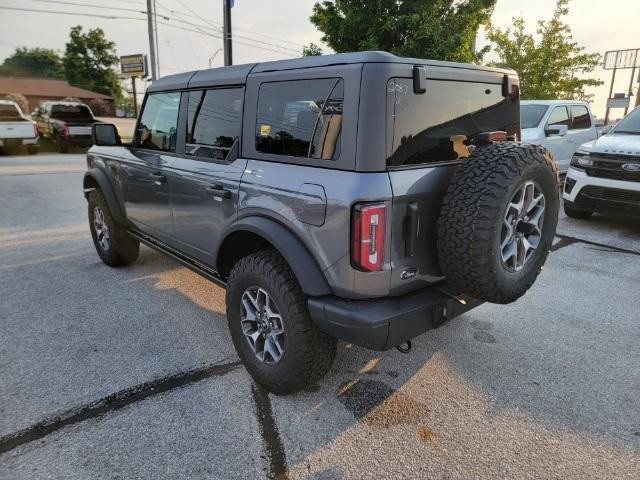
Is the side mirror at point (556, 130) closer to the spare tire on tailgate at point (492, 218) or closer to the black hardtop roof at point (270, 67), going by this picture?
the black hardtop roof at point (270, 67)

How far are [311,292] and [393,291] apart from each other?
42 cm

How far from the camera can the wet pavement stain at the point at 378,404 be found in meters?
2.48

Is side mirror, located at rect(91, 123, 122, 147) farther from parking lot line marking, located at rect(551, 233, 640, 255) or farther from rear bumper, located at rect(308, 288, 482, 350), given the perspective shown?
parking lot line marking, located at rect(551, 233, 640, 255)

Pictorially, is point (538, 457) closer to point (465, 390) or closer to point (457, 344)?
point (465, 390)

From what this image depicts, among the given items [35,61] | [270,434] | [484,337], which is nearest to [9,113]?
[270,434]

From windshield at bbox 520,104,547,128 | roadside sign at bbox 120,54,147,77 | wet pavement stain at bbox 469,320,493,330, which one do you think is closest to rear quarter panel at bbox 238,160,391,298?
wet pavement stain at bbox 469,320,493,330

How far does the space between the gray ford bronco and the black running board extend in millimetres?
145

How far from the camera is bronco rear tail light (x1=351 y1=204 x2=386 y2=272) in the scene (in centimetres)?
209

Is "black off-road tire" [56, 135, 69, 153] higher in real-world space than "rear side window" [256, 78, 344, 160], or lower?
lower

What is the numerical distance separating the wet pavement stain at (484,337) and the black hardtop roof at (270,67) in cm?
189

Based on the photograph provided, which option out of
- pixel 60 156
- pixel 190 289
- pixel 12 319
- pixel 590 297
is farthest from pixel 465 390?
pixel 60 156

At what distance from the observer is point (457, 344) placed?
329 cm

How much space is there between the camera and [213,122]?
3.14 metres

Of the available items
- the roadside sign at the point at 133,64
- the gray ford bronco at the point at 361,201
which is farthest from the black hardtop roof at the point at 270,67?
the roadside sign at the point at 133,64
